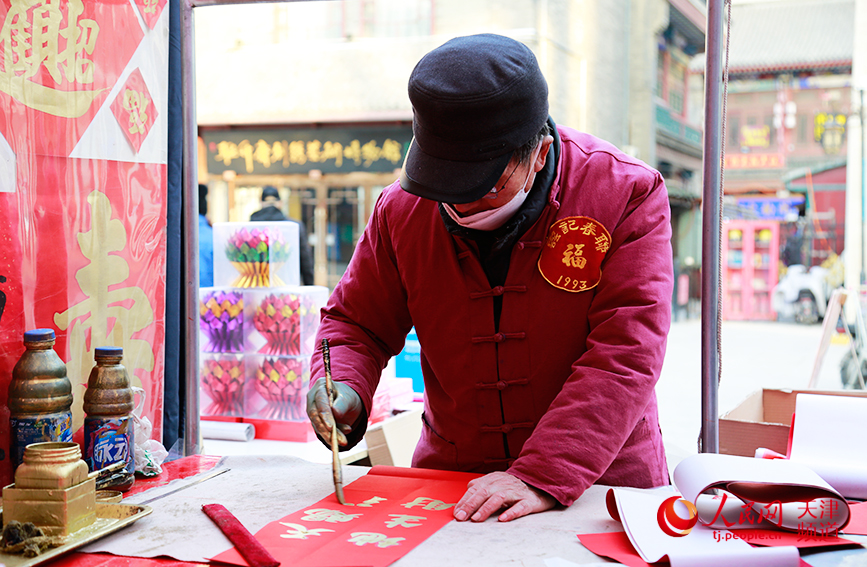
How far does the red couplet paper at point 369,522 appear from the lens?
1027 millimetres

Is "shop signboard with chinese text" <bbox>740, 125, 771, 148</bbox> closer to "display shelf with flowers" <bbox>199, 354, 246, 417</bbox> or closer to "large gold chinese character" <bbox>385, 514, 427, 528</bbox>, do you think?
"display shelf with flowers" <bbox>199, 354, 246, 417</bbox>

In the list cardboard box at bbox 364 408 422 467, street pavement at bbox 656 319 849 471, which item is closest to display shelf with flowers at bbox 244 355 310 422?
cardboard box at bbox 364 408 422 467

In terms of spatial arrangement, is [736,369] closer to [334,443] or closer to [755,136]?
[334,443]

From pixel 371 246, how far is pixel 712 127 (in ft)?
2.57

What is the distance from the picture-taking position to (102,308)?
1615 mm

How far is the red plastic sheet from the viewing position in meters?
1.37

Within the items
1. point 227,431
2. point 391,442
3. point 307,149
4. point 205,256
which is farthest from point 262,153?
point 391,442

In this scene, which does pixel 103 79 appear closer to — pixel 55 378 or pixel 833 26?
pixel 55 378

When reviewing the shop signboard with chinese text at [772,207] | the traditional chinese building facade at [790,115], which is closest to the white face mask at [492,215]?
the shop signboard with chinese text at [772,207]

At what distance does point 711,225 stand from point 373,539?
1.00 m

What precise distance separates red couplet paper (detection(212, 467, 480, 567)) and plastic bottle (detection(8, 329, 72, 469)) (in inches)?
17.2

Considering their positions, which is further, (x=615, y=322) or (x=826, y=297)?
(x=826, y=297)

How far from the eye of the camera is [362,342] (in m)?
1.54

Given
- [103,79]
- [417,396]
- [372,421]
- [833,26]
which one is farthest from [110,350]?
[833,26]
